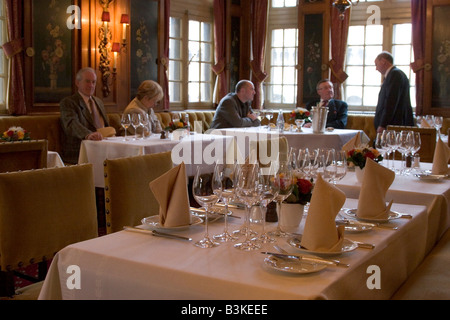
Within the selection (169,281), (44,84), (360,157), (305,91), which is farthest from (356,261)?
(305,91)

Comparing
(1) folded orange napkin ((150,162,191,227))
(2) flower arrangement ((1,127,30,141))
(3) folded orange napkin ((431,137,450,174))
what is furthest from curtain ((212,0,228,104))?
(1) folded orange napkin ((150,162,191,227))

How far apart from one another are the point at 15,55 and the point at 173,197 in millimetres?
5148

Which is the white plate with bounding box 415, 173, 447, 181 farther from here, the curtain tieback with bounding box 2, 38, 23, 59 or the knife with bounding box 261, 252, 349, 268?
the curtain tieback with bounding box 2, 38, 23, 59

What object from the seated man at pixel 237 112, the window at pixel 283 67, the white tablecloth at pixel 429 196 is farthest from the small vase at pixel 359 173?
the window at pixel 283 67

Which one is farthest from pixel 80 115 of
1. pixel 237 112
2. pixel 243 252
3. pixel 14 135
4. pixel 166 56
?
pixel 243 252

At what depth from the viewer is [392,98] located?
7.04m

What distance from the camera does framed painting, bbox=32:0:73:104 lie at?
22.4ft

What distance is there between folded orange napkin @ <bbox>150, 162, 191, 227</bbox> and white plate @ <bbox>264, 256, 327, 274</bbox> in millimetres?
522

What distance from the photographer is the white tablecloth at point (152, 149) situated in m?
5.22

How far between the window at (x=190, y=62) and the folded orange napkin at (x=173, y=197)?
23.3ft

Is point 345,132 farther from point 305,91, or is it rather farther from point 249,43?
point 249,43

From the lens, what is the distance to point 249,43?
32.4 ft

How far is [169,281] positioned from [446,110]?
7794mm

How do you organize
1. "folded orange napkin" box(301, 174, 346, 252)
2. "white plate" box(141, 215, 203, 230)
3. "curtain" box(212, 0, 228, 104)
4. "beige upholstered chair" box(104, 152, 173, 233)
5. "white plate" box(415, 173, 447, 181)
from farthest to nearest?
"curtain" box(212, 0, 228, 104) < "white plate" box(415, 173, 447, 181) < "beige upholstered chair" box(104, 152, 173, 233) < "white plate" box(141, 215, 203, 230) < "folded orange napkin" box(301, 174, 346, 252)
